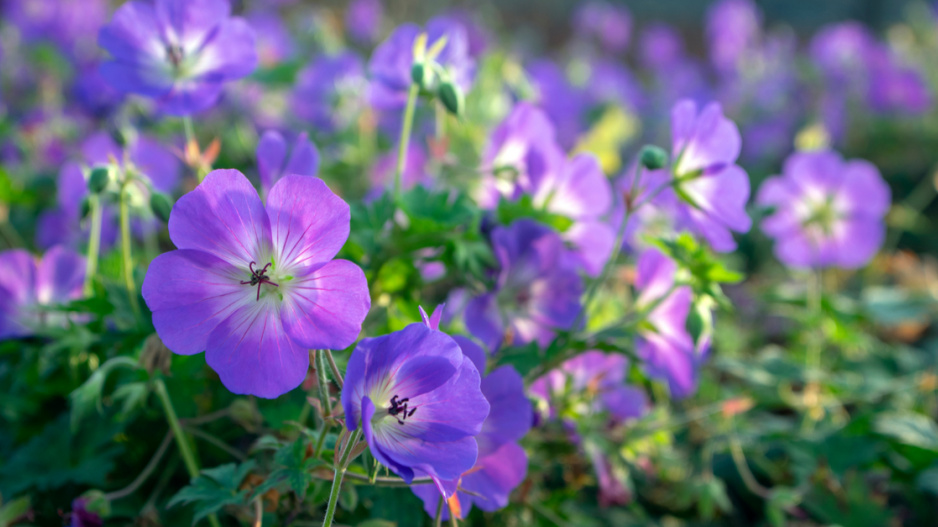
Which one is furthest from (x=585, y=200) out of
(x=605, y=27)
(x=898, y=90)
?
(x=605, y=27)

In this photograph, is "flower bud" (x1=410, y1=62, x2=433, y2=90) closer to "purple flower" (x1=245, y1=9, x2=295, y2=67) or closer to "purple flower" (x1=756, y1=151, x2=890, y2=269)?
"purple flower" (x1=756, y1=151, x2=890, y2=269)

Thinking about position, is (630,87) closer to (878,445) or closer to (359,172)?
(359,172)

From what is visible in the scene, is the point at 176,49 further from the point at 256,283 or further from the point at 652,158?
the point at 652,158

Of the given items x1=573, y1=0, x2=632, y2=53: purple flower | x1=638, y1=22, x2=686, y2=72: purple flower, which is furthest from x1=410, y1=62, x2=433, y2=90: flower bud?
x1=638, y1=22, x2=686, y2=72: purple flower

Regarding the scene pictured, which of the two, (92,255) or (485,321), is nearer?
(485,321)

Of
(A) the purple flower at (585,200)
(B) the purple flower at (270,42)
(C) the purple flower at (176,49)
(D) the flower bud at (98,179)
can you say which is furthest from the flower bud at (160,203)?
(B) the purple flower at (270,42)

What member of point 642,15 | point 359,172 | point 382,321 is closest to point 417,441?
point 382,321
